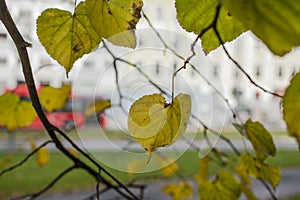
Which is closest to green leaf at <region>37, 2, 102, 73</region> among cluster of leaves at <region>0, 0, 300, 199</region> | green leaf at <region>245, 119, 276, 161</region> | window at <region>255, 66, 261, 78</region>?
cluster of leaves at <region>0, 0, 300, 199</region>

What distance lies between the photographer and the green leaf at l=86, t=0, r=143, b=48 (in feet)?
0.73

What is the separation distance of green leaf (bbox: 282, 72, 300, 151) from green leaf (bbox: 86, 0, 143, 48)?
0.11 m

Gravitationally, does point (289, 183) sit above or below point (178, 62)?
below

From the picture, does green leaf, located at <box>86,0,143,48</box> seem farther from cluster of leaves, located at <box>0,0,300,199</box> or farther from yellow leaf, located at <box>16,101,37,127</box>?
yellow leaf, located at <box>16,101,37,127</box>

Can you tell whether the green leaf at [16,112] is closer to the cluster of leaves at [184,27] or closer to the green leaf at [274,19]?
the cluster of leaves at [184,27]

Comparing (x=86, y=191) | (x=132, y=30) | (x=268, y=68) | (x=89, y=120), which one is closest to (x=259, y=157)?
(x=132, y=30)

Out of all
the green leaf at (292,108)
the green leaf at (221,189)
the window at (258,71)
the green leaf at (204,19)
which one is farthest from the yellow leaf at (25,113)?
the window at (258,71)

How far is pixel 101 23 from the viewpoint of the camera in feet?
0.74

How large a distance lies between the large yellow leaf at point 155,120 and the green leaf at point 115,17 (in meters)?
0.04

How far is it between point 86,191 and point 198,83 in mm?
2832

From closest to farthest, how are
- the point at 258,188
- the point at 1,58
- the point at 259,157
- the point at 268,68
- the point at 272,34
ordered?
the point at 272,34 < the point at 259,157 < the point at 1,58 < the point at 258,188 < the point at 268,68

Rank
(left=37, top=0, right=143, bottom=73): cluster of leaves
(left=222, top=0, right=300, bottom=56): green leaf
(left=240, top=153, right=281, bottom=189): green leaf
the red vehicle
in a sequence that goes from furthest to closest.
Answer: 1. the red vehicle
2. (left=240, top=153, right=281, bottom=189): green leaf
3. (left=37, top=0, right=143, bottom=73): cluster of leaves
4. (left=222, top=0, right=300, bottom=56): green leaf

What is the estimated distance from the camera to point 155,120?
21 centimetres

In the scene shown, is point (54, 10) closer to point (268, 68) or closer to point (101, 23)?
point (101, 23)
